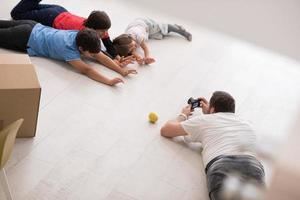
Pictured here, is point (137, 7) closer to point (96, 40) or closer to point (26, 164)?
point (26, 164)

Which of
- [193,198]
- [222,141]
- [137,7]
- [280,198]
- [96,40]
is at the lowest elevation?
[193,198]

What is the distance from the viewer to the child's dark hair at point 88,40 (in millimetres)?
2223

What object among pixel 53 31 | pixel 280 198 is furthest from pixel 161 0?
pixel 53 31

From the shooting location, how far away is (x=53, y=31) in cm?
→ 233

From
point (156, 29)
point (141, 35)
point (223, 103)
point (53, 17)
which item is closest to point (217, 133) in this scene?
point (223, 103)

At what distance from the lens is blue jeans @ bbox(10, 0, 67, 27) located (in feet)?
8.18

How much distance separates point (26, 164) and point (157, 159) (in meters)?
0.50

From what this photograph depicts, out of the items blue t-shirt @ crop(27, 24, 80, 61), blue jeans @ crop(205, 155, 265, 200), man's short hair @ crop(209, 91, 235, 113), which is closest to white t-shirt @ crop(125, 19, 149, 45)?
blue t-shirt @ crop(27, 24, 80, 61)

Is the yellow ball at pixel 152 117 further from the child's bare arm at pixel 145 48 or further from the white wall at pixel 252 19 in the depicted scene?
the white wall at pixel 252 19

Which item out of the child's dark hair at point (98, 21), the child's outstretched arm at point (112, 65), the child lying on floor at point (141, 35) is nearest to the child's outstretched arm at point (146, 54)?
the child lying on floor at point (141, 35)

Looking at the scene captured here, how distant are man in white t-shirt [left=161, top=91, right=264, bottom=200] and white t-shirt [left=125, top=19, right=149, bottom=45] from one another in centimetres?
59

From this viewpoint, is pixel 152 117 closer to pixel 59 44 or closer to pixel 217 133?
pixel 217 133

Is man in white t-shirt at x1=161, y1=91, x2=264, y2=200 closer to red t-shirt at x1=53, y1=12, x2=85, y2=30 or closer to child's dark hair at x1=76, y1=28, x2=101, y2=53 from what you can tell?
child's dark hair at x1=76, y1=28, x2=101, y2=53

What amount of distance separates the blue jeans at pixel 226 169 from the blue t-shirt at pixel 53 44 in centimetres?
91
